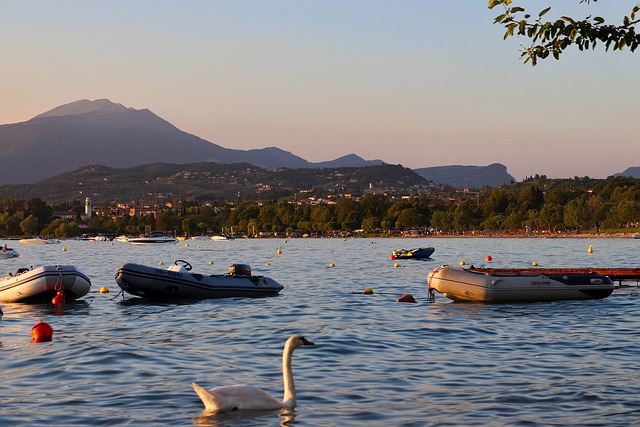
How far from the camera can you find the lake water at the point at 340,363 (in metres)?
17.0

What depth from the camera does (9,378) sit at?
69.2 feet

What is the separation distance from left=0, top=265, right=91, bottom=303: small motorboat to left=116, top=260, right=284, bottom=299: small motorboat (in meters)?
2.25

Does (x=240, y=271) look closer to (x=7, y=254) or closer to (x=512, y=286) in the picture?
(x=512, y=286)

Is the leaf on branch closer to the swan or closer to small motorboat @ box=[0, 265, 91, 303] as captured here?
the swan

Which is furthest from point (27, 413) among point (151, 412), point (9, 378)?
point (9, 378)

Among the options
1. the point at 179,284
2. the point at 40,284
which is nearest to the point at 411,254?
the point at 179,284

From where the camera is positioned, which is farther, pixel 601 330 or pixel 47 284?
pixel 47 284

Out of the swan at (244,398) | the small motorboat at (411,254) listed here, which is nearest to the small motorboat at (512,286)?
the swan at (244,398)

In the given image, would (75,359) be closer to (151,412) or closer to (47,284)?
(151,412)

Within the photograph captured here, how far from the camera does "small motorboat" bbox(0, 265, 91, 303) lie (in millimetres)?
Answer: 40156

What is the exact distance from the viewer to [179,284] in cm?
4191

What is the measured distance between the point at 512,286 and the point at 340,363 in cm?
1819

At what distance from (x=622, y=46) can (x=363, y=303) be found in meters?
30.4

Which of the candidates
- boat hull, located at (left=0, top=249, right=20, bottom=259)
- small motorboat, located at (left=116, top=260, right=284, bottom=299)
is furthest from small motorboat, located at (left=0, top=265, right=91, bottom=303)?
boat hull, located at (left=0, top=249, right=20, bottom=259)
